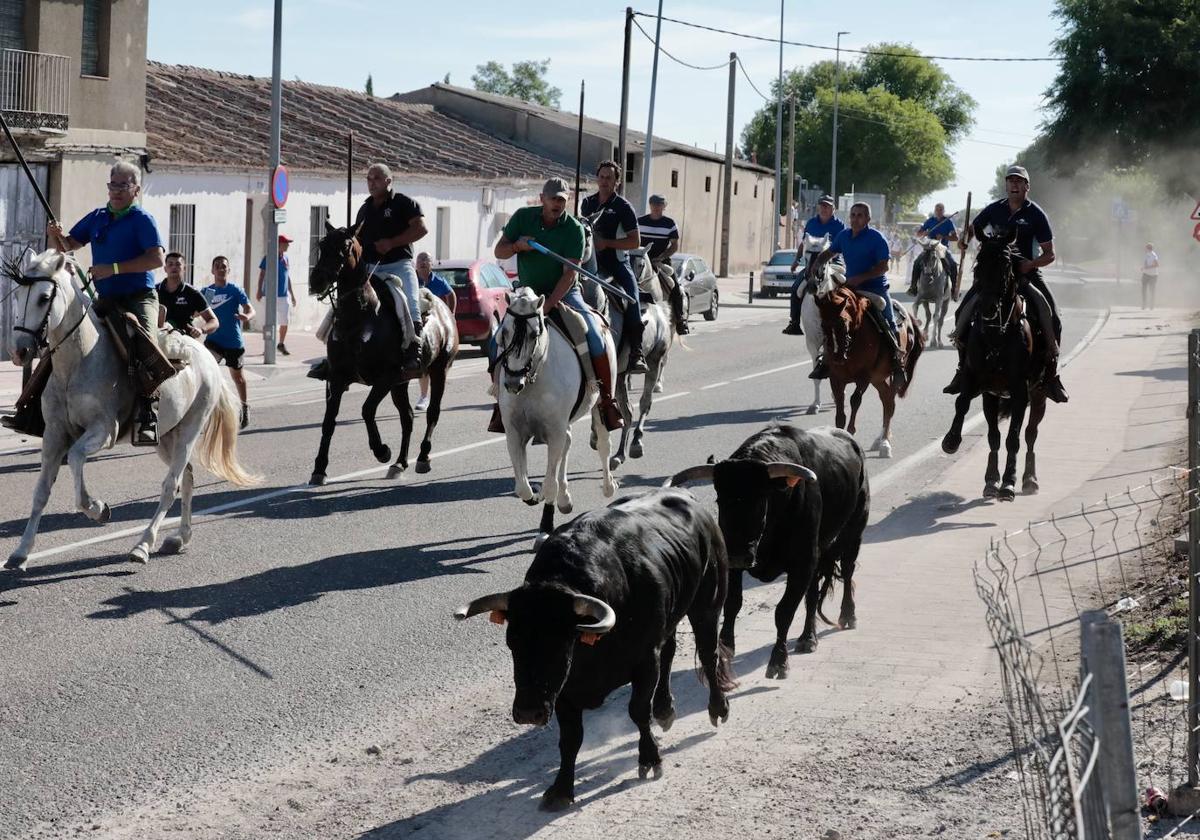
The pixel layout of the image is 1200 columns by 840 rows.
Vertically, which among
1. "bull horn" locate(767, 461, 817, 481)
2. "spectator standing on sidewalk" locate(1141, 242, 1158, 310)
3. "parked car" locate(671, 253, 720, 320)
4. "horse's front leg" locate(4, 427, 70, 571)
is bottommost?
"horse's front leg" locate(4, 427, 70, 571)

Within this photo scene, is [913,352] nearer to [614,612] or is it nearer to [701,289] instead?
[614,612]

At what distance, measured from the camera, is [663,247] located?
773 inches

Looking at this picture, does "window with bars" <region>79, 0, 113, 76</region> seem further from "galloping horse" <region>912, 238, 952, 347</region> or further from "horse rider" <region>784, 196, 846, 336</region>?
"galloping horse" <region>912, 238, 952, 347</region>

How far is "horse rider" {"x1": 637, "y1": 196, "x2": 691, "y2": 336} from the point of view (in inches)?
745

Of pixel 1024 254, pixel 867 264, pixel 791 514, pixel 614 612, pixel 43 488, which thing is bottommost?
pixel 43 488

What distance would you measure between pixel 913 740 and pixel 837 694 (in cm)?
81

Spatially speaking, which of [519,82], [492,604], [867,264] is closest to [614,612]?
[492,604]

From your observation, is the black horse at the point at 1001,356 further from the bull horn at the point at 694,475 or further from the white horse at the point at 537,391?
the bull horn at the point at 694,475

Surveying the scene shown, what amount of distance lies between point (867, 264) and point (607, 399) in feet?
16.5

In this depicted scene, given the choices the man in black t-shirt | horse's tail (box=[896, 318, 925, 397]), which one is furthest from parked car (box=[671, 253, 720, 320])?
the man in black t-shirt

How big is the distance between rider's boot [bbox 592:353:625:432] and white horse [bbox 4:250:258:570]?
2.94 m

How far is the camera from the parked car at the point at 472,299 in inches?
1136

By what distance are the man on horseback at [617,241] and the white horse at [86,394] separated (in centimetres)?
482

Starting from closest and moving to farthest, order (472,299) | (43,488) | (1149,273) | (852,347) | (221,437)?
(43,488) < (221,437) < (852,347) < (472,299) < (1149,273)
